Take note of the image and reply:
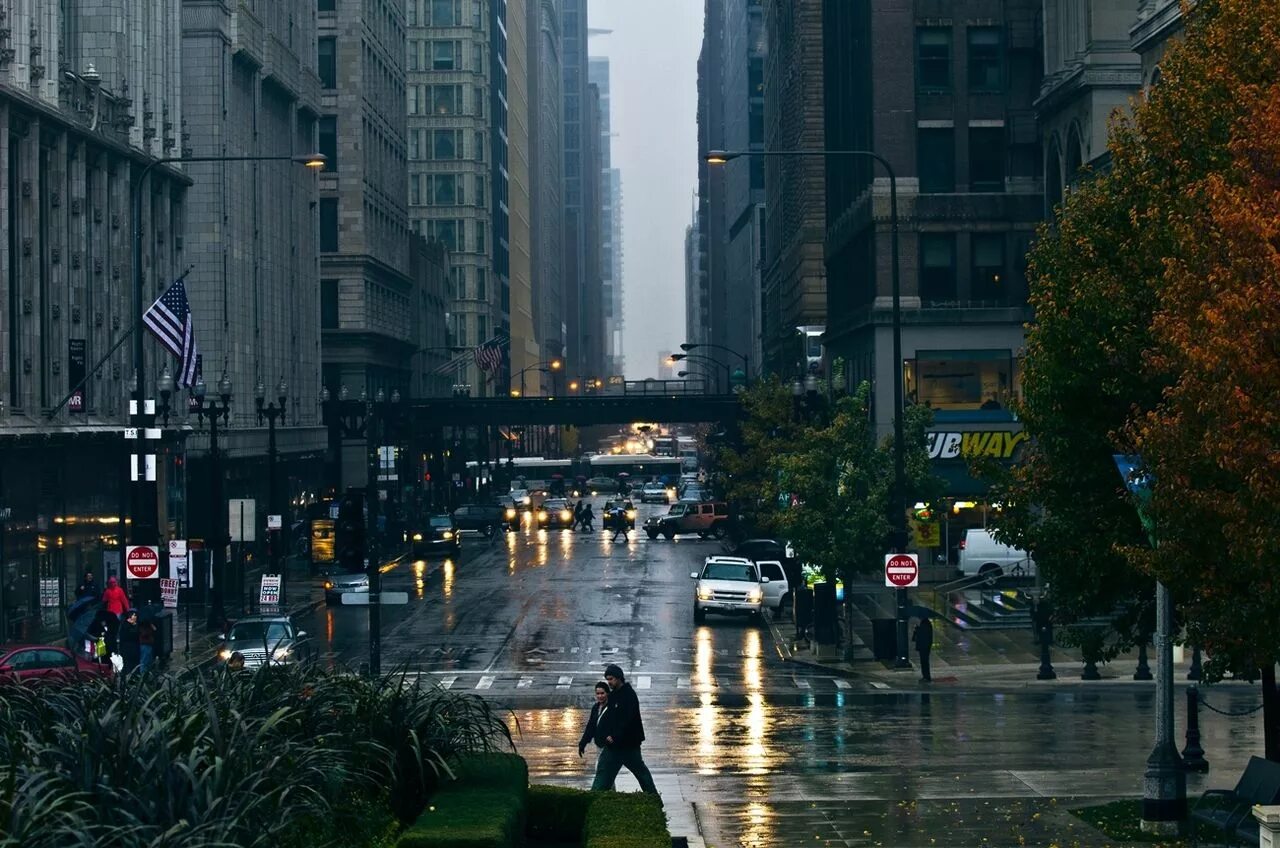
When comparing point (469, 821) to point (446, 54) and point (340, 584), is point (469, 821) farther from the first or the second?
point (446, 54)

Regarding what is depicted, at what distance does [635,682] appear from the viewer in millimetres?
39000

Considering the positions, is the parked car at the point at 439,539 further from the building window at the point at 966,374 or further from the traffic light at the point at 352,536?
the traffic light at the point at 352,536

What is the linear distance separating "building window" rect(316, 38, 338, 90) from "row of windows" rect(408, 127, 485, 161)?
2205 inches

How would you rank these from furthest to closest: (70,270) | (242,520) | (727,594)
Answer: (242,520), (70,270), (727,594)

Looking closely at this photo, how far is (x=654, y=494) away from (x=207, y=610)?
92.8 metres

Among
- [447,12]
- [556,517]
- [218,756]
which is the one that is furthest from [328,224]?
[218,756]

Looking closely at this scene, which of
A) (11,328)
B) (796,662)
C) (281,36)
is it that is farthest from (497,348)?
(796,662)

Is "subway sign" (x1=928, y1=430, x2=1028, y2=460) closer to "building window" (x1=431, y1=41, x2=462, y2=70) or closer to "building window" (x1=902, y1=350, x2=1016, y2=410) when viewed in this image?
"building window" (x1=902, y1=350, x2=1016, y2=410)

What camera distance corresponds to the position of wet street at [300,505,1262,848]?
2281cm

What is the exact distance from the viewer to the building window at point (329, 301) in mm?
112444

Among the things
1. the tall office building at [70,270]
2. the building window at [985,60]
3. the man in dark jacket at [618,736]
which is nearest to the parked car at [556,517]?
the tall office building at [70,270]

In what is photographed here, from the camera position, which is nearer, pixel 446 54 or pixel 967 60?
pixel 967 60

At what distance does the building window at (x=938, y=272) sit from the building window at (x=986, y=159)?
7.93 ft

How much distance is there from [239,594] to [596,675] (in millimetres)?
24961
